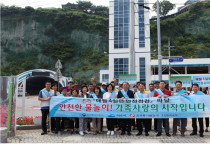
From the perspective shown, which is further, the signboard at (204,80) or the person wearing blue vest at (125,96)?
the signboard at (204,80)

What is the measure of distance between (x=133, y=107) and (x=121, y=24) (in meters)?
30.7

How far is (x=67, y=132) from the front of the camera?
7039 millimetres

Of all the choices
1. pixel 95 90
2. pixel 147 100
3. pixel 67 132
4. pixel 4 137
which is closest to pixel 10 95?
pixel 4 137

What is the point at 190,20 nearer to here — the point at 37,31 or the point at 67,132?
the point at 37,31

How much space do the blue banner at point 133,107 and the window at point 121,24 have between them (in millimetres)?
29196

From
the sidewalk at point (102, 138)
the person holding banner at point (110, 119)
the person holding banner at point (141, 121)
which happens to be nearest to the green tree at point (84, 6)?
the person holding banner at point (141, 121)

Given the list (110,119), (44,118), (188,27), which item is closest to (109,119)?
(110,119)

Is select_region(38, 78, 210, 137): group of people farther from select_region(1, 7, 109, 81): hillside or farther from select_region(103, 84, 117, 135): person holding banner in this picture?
select_region(1, 7, 109, 81): hillside

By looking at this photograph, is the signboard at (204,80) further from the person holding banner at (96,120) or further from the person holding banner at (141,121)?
the person holding banner at (96,120)

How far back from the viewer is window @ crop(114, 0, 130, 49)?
35453mm

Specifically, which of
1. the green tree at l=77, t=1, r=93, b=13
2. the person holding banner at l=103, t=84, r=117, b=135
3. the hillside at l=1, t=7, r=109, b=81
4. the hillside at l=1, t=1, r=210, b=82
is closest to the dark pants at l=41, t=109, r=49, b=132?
the person holding banner at l=103, t=84, r=117, b=135

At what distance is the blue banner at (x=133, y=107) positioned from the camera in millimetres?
6457

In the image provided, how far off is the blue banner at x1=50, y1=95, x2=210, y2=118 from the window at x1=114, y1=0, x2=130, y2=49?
2920cm

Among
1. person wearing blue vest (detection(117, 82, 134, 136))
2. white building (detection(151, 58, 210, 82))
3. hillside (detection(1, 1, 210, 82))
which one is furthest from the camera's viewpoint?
hillside (detection(1, 1, 210, 82))
